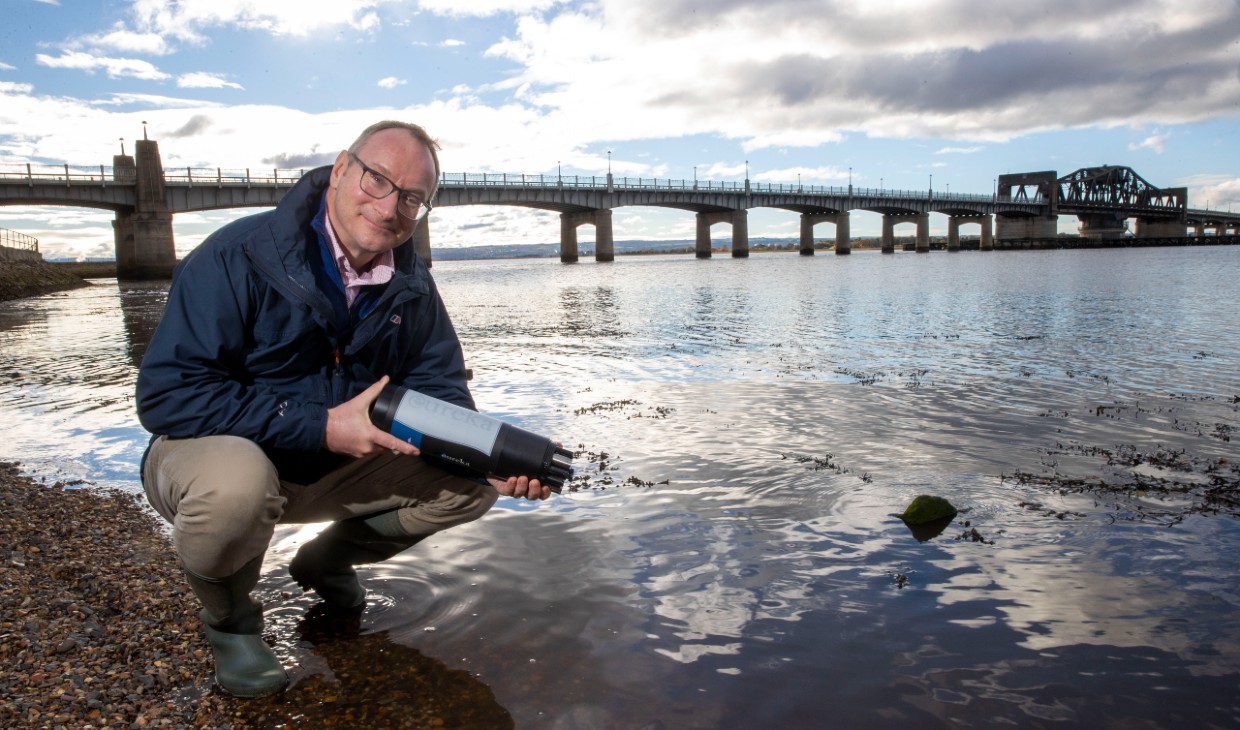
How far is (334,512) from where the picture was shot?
3.71 m

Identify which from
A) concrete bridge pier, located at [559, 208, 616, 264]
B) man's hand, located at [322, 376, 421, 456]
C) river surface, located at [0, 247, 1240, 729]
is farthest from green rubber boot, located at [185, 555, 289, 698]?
concrete bridge pier, located at [559, 208, 616, 264]

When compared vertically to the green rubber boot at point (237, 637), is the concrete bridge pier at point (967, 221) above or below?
above

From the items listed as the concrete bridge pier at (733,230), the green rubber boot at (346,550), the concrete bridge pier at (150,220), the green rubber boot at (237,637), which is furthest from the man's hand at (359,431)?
the concrete bridge pier at (733,230)

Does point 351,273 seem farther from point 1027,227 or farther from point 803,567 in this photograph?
point 1027,227

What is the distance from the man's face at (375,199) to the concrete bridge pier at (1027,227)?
175 metres

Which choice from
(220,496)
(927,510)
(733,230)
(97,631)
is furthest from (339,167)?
(733,230)

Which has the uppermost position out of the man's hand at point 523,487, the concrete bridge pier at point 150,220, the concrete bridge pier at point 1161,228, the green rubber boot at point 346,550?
the concrete bridge pier at point 1161,228

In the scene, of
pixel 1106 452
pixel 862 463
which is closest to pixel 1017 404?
pixel 1106 452

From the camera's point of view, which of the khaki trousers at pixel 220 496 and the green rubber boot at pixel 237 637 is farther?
the green rubber boot at pixel 237 637

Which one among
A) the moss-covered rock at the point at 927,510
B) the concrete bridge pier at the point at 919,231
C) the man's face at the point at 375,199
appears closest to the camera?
the man's face at the point at 375,199

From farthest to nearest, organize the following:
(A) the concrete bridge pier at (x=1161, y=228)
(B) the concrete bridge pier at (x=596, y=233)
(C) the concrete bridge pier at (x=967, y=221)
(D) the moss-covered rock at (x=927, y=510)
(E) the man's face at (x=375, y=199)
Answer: (A) the concrete bridge pier at (x=1161, y=228) < (C) the concrete bridge pier at (x=967, y=221) < (B) the concrete bridge pier at (x=596, y=233) < (D) the moss-covered rock at (x=927, y=510) < (E) the man's face at (x=375, y=199)

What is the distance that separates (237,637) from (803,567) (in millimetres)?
2859

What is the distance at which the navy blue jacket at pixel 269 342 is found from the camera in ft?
9.88

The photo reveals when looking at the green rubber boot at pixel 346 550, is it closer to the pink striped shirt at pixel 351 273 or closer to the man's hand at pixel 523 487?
the man's hand at pixel 523 487
